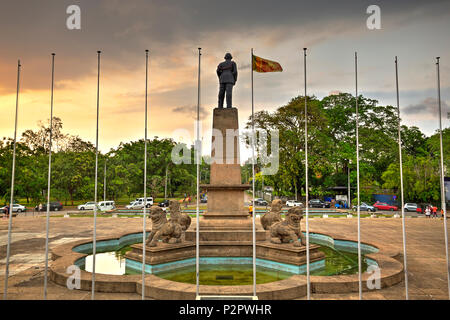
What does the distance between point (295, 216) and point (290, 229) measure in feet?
1.28

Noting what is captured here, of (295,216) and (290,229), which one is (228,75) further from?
(290,229)

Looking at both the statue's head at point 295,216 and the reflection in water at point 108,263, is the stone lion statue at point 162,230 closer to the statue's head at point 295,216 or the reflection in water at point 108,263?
the reflection in water at point 108,263

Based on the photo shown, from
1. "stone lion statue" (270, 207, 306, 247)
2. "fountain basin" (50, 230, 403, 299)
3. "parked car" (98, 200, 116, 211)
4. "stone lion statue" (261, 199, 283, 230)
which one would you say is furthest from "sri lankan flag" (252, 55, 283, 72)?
"parked car" (98, 200, 116, 211)

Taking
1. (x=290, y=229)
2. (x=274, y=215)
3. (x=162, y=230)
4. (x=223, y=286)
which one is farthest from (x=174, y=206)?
(x=223, y=286)

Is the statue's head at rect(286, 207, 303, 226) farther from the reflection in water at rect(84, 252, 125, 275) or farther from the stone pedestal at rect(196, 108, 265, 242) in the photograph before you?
the reflection in water at rect(84, 252, 125, 275)

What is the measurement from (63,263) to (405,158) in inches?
1720

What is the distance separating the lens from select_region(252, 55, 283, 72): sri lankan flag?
305 inches

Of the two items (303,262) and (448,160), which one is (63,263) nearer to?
(303,262)

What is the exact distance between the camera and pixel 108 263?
901cm

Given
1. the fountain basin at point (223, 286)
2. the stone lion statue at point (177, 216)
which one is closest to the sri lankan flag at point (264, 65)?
the stone lion statue at point (177, 216)

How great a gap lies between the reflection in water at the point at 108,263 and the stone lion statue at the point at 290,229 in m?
4.26

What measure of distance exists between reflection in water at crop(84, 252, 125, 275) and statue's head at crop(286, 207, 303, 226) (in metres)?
4.72

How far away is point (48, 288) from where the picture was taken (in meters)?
6.66

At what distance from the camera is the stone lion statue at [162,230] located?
8.64 m
